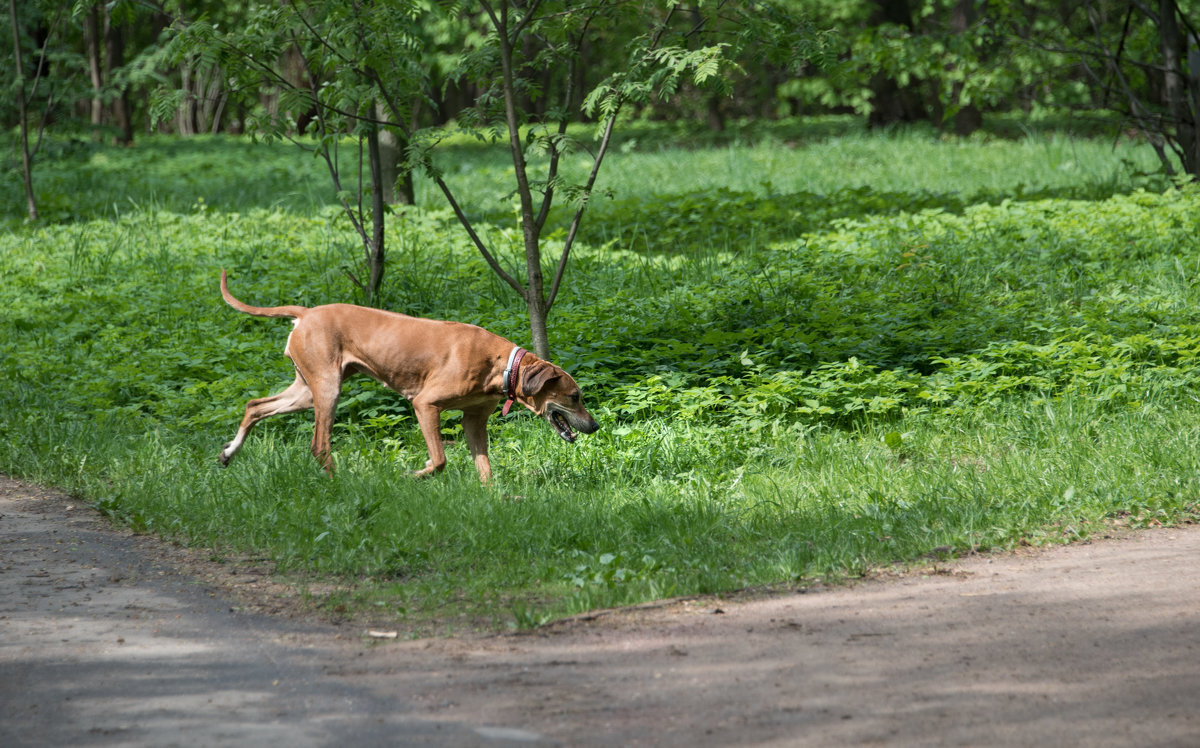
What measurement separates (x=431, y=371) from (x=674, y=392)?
2.08 metres

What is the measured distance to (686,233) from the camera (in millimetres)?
13320

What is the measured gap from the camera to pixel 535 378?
6551mm

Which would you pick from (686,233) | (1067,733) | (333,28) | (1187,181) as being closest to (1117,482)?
(1067,733)

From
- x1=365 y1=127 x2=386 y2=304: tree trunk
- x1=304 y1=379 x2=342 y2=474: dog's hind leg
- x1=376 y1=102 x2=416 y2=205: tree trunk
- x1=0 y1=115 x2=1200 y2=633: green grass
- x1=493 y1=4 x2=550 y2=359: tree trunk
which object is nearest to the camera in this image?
x1=0 y1=115 x2=1200 y2=633: green grass

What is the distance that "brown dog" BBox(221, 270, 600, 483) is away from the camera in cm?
663

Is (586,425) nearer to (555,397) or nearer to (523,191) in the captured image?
(555,397)

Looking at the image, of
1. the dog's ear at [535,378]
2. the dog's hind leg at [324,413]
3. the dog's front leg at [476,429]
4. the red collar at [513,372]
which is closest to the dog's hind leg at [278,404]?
the dog's hind leg at [324,413]

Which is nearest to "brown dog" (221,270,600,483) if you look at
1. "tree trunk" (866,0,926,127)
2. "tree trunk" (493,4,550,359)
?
"tree trunk" (493,4,550,359)

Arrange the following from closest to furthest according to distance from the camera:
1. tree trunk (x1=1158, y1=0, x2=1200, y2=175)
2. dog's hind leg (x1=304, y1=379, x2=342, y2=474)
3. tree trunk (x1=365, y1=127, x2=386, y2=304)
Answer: dog's hind leg (x1=304, y1=379, x2=342, y2=474)
tree trunk (x1=365, y1=127, x2=386, y2=304)
tree trunk (x1=1158, y1=0, x2=1200, y2=175)

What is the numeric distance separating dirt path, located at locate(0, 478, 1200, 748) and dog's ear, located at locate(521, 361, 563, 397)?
2.19 m

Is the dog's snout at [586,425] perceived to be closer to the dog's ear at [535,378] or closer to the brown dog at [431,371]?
the brown dog at [431,371]

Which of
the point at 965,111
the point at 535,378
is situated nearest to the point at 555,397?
the point at 535,378

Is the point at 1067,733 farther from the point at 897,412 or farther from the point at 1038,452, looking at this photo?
the point at 897,412

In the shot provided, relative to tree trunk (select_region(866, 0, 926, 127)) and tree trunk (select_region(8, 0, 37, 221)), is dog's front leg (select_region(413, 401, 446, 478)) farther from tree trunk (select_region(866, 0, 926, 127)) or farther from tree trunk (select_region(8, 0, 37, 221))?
tree trunk (select_region(866, 0, 926, 127))
